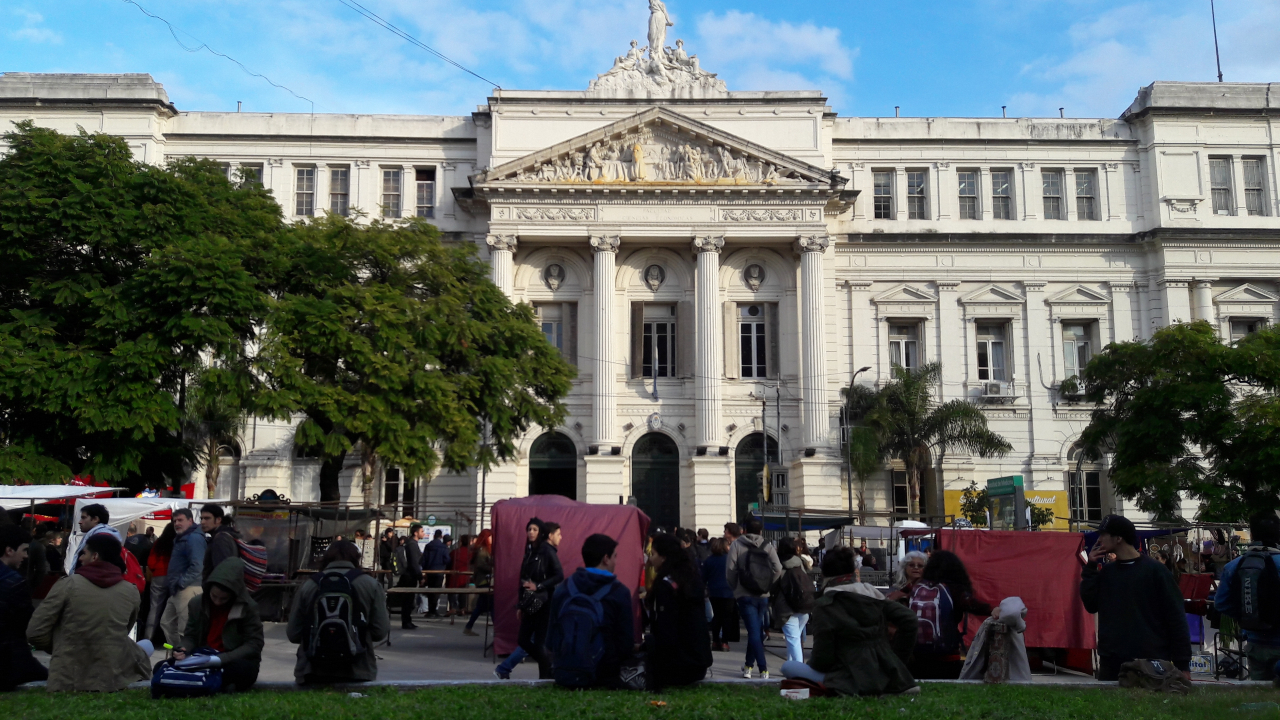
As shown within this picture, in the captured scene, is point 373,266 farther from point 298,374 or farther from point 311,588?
point 311,588

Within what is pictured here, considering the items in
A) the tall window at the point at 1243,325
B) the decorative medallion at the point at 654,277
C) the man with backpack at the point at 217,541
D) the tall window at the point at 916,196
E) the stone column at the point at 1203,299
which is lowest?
the man with backpack at the point at 217,541

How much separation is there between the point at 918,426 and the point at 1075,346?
916 centimetres

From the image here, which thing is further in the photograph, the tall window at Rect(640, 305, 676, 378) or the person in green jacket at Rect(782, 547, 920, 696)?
the tall window at Rect(640, 305, 676, 378)

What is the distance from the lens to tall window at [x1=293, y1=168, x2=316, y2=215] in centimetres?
3953

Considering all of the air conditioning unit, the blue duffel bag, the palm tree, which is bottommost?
the blue duffel bag

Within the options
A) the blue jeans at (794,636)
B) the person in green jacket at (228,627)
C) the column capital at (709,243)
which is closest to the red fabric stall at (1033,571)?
the blue jeans at (794,636)

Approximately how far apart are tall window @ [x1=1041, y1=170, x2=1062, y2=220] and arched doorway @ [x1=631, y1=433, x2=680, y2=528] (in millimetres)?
16760

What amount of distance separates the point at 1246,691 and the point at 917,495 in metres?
26.4

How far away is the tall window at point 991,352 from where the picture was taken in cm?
3941

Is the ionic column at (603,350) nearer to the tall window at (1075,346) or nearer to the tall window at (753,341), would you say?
the tall window at (753,341)

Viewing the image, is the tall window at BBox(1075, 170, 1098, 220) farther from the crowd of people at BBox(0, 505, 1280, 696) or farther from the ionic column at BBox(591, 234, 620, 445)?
the crowd of people at BBox(0, 505, 1280, 696)

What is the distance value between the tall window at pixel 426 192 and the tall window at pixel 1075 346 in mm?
23690

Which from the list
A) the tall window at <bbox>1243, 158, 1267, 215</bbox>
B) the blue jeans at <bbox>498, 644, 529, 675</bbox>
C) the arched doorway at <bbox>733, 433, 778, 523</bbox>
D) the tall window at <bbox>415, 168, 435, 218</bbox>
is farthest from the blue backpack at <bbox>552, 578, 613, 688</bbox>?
the tall window at <bbox>1243, 158, 1267, 215</bbox>

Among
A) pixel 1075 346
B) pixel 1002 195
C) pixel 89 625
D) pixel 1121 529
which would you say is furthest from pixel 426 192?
pixel 1121 529
